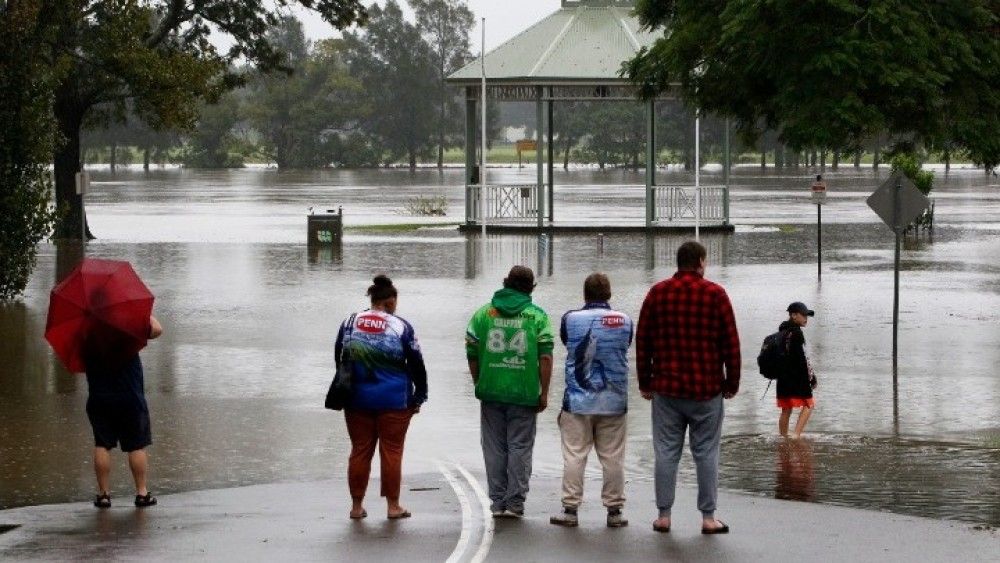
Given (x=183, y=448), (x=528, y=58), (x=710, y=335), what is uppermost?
(x=528, y=58)

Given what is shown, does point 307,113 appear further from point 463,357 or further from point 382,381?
point 382,381

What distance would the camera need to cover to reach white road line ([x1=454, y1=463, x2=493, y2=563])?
31.1 ft

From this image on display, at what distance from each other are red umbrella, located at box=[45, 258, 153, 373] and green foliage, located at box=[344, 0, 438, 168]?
13974cm

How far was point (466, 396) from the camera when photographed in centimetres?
1691

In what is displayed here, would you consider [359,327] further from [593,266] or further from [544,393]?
[593,266]

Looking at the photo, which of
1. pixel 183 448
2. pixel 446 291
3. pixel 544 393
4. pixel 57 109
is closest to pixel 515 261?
pixel 446 291

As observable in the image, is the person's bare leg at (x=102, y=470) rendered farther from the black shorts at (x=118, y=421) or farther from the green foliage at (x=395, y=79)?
the green foliage at (x=395, y=79)

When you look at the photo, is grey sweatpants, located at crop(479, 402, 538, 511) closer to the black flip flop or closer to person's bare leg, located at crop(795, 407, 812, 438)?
the black flip flop

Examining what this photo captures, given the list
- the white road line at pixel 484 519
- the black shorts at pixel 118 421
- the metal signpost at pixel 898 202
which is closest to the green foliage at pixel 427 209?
the metal signpost at pixel 898 202

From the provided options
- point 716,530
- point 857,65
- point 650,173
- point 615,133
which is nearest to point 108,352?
point 716,530

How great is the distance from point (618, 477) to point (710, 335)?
95 cm

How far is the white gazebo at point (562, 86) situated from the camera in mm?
46250

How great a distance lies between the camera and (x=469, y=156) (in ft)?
159

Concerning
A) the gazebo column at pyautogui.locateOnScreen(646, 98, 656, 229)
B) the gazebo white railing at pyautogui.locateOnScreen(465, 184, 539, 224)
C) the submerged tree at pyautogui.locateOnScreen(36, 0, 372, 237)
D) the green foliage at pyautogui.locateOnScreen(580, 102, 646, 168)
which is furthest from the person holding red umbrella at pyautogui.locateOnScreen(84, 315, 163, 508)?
the green foliage at pyautogui.locateOnScreen(580, 102, 646, 168)
